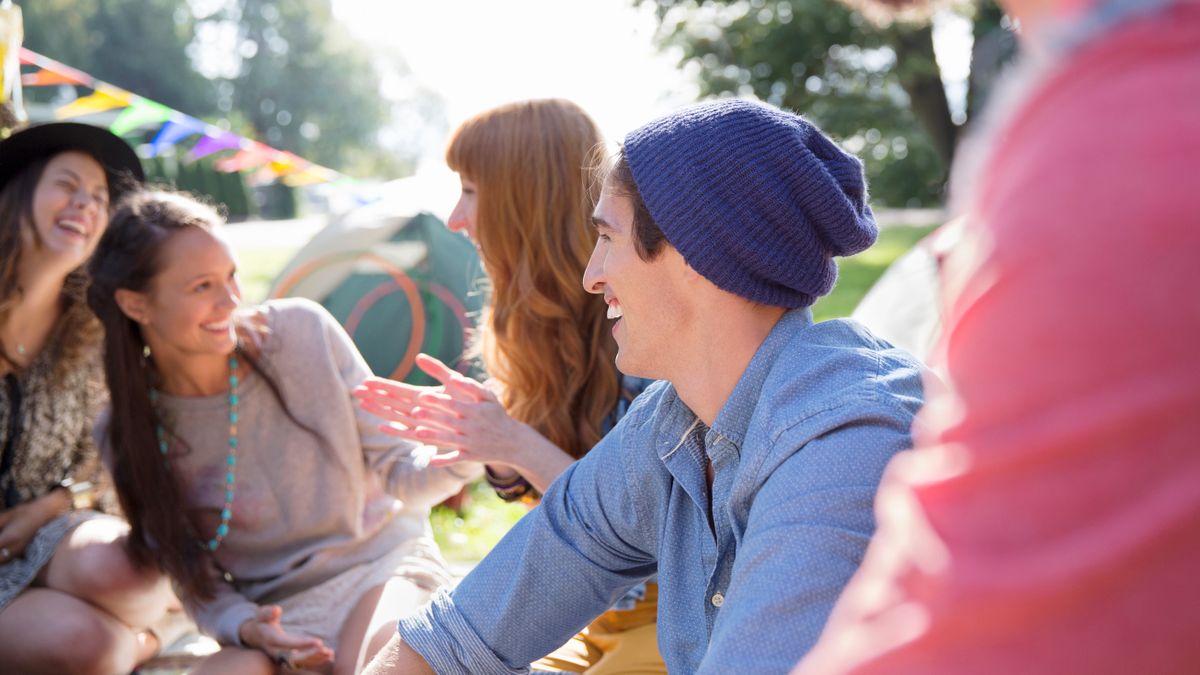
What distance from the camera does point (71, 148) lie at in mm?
3412

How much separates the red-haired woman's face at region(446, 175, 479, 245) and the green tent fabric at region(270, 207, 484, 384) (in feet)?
7.73

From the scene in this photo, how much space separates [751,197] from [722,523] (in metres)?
0.47

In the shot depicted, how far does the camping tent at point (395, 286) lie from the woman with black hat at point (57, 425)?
1.95 m

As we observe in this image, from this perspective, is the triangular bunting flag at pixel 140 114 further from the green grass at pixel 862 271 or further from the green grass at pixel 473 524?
the green grass at pixel 862 271

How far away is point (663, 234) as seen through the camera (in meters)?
1.73

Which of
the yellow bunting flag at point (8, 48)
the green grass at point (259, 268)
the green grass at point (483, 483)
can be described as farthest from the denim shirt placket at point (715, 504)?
the green grass at point (259, 268)

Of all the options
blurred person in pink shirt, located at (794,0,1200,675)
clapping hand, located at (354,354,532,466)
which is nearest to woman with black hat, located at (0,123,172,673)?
clapping hand, located at (354,354,532,466)

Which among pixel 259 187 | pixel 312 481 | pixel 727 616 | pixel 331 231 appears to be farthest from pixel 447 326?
pixel 259 187

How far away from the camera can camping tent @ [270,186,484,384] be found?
533 centimetres

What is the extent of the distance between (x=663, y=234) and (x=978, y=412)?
1.03 metres

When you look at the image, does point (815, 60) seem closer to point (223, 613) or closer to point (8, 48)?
point (8, 48)

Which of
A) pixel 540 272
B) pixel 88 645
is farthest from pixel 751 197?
pixel 88 645

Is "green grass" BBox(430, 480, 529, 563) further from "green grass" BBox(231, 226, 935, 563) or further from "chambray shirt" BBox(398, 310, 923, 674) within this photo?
"chambray shirt" BBox(398, 310, 923, 674)

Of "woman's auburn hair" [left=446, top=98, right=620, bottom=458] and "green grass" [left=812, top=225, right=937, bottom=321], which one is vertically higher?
"woman's auburn hair" [left=446, top=98, right=620, bottom=458]
